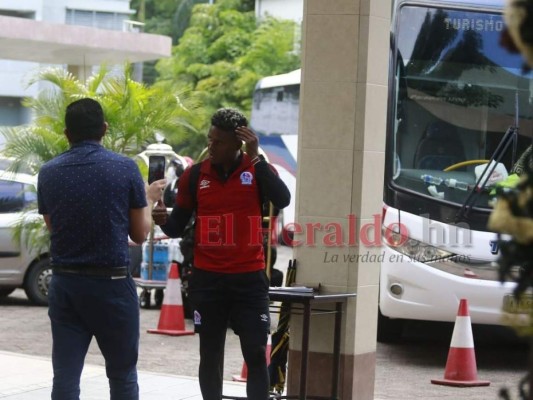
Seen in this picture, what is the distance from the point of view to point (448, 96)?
1100cm

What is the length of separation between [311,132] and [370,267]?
922mm

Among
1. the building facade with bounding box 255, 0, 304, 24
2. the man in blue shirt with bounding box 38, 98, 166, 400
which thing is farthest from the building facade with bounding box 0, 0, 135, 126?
the man in blue shirt with bounding box 38, 98, 166, 400

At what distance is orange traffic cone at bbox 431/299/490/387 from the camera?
30.1ft

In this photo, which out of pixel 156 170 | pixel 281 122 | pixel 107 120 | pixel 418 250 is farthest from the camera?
pixel 281 122

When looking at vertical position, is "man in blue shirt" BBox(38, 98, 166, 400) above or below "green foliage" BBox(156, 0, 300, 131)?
below

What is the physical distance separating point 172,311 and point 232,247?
591 centimetres

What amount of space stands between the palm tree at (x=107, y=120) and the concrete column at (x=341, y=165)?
251 inches

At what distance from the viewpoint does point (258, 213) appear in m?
6.14

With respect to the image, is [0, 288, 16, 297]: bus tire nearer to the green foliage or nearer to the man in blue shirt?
the man in blue shirt

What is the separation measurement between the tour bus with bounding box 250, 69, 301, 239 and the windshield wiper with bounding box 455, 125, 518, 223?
1358 cm

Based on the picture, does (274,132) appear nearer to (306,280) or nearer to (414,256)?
(414,256)

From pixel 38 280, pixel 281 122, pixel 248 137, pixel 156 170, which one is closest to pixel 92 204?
pixel 156 170

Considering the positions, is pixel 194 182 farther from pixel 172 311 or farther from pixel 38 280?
pixel 38 280

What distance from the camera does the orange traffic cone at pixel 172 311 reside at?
11602 mm
